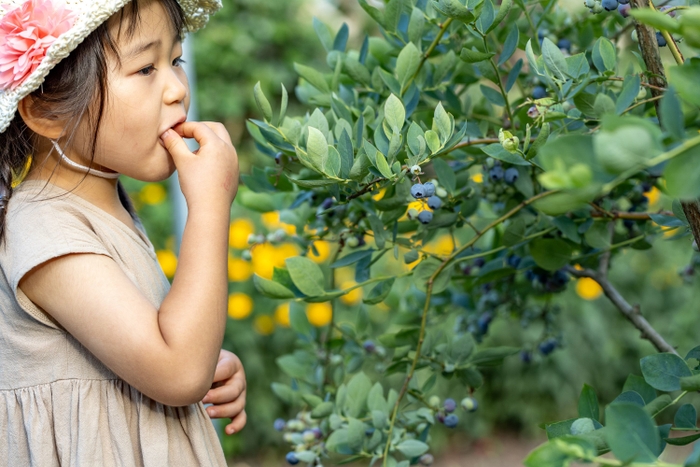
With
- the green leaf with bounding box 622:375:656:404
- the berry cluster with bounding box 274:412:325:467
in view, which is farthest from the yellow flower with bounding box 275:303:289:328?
the green leaf with bounding box 622:375:656:404

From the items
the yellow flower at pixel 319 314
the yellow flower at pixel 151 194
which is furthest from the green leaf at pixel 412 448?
the yellow flower at pixel 151 194

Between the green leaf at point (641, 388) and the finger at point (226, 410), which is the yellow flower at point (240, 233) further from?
the green leaf at point (641, 388)

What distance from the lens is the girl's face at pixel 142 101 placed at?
1034mm

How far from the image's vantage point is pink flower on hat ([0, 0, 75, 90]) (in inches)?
38.7

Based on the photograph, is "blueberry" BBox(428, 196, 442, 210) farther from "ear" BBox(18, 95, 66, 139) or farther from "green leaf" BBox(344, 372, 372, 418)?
"ear" BBox(18, 95, 66, 139)

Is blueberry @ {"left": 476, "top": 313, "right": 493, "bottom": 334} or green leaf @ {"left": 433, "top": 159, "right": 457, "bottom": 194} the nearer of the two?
green leaf @ {"left": 433, "top": 159, "right": 457, "bottom": 194}

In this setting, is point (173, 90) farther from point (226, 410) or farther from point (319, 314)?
point (319, 314)

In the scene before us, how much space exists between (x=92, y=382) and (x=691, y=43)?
0.86 m

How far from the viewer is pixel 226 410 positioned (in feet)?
3.99

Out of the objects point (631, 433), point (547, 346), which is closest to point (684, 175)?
point (631, 433)

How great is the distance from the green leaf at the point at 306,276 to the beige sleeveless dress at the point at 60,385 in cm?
21

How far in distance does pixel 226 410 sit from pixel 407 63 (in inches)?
25.3

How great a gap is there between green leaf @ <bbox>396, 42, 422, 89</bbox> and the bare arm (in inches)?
14.2

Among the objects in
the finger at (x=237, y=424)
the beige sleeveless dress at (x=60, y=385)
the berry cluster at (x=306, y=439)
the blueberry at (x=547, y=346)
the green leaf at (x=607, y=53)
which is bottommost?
the blueberry at (x=547, y=346)
